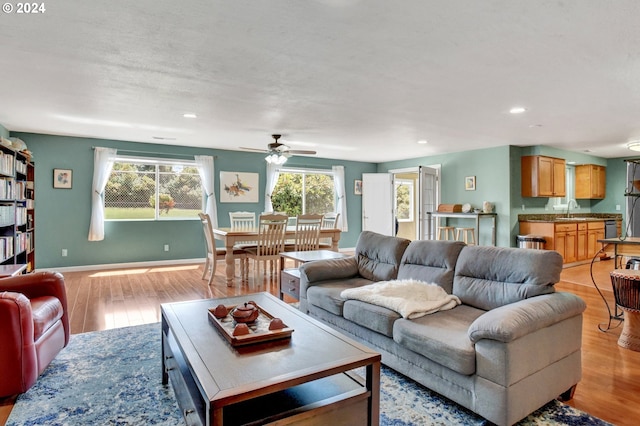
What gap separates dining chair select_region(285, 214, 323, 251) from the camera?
5477 mm

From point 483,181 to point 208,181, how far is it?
17.9ft

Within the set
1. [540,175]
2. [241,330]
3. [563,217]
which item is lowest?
[241,330]

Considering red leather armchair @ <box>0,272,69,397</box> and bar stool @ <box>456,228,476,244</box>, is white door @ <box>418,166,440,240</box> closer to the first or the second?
bar stool @ <box>456,228,476,244</box>

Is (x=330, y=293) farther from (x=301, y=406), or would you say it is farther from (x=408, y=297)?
(x=301, y=406)

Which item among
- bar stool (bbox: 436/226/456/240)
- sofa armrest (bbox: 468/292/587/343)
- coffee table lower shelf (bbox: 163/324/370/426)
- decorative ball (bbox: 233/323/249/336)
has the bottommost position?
coffee table lower shelf (bbox: 163/324/370/426)

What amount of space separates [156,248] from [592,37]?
271 inches

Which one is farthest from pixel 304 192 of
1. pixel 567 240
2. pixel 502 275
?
pixel 502 275

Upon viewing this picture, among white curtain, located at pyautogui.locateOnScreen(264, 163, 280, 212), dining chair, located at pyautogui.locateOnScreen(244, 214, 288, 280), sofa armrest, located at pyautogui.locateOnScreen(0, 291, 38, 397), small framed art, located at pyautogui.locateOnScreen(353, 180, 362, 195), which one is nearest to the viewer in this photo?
sofa armrest, located at pyautogui.locateOnScreen(0, 291, 38, 397)

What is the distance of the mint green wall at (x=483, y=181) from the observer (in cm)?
679

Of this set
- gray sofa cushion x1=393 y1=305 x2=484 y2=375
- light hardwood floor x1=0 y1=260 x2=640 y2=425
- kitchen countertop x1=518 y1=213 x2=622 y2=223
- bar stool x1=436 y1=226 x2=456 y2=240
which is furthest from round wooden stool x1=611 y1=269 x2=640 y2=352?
bar stool x1=436 y1=226 x2=456 y2=240

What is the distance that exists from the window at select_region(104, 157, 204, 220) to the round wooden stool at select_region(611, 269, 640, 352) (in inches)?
258

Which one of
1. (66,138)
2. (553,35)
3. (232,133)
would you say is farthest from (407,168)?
(66,138)

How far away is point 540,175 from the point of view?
6.70 meters

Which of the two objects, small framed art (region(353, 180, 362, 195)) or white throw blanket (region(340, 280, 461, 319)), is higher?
small framed art (region(353, 180, 362, 195))
